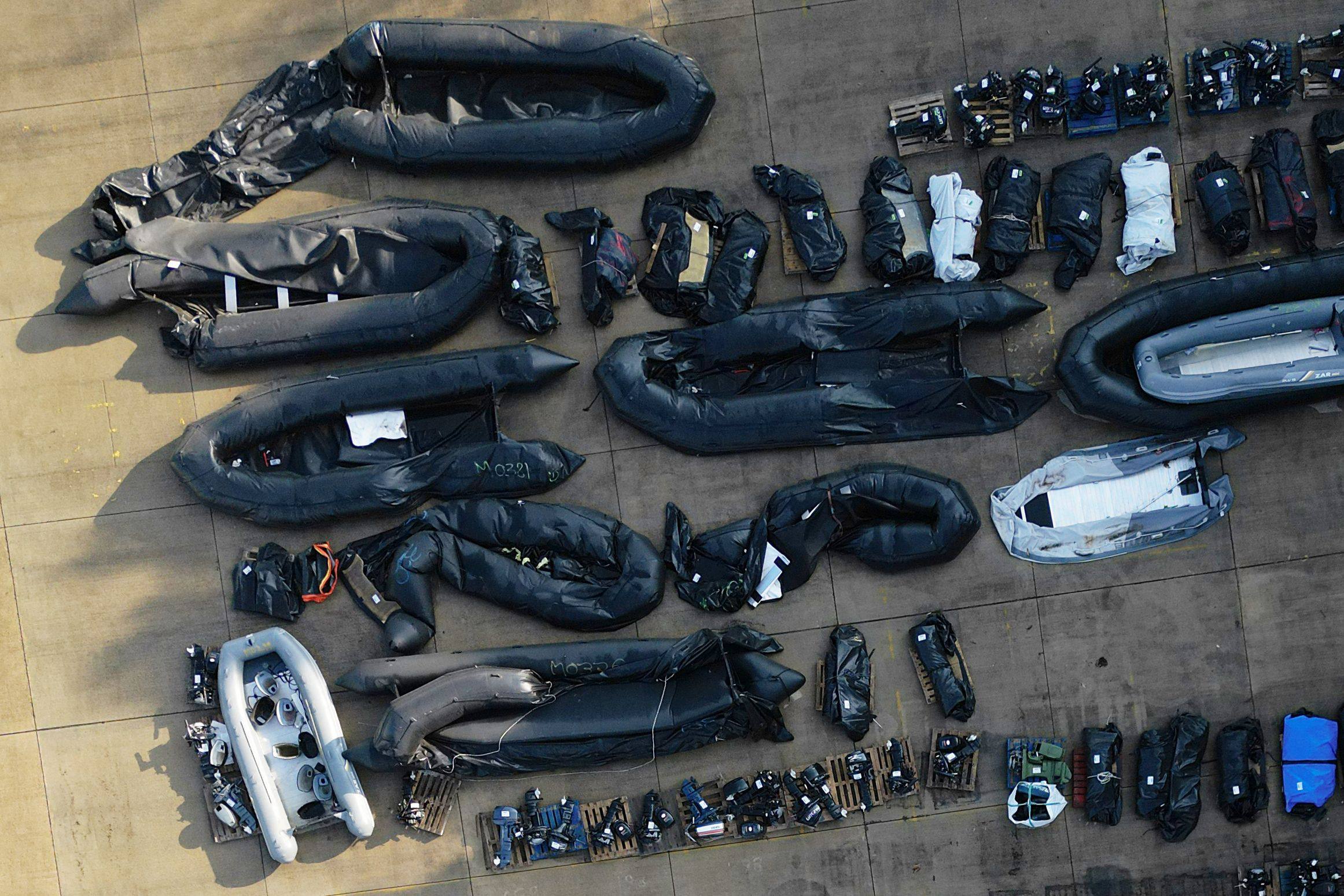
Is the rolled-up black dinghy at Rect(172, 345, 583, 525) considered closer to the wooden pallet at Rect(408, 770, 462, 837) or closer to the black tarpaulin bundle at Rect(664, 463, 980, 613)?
the black tarpaulin bundle at Rect(664, 463, 980, 613)

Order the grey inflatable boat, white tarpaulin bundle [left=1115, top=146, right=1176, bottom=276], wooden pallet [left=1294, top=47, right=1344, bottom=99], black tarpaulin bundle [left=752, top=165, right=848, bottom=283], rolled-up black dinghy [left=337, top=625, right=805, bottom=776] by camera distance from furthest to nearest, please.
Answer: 1. wooden pallet [left=1294, top=47, right=1344, bottom=99]
2. black tarpaulin bundle [left=752, top=165, right=848, bottom=283]
3. white tarpaulin bundle [left=1115, top=146, right=1176, bottom=276]
4. rolled-up black dinghy [left=337, top=625, right=805, bottom=776]
5. the grey inflatable boat

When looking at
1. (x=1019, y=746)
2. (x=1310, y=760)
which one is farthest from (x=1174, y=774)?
(x=1019, y=746)

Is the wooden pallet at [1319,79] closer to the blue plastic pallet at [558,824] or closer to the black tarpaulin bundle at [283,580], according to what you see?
the blue plastic pallet at [558,824]

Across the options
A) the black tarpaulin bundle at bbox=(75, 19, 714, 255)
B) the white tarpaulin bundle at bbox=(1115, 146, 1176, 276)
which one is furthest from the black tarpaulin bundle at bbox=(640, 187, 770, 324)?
the white tarpaulin bundle at bbox=(1115, 146, 1176, 276)

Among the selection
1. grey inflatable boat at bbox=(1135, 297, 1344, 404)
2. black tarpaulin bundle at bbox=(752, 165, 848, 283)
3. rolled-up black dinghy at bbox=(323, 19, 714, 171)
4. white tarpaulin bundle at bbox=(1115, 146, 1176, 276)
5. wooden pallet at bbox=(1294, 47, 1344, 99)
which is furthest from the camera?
wooden pallet at bbox=(1294, 47, 1344, 99)

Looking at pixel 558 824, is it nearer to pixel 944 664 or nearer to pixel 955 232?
pixel 944 664

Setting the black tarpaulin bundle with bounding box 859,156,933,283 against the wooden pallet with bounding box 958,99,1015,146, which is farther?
the wooden pallet with bounding box 958,99,1015,146
